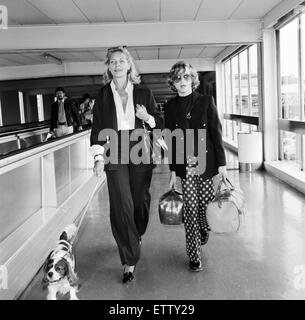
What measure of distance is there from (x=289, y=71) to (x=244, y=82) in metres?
4.64

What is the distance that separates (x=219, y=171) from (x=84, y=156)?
526 centimetres

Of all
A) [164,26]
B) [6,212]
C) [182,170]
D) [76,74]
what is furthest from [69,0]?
[76,74]

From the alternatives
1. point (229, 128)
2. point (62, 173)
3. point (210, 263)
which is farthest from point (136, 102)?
point (229, 128)

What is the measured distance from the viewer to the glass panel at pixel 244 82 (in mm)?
12531

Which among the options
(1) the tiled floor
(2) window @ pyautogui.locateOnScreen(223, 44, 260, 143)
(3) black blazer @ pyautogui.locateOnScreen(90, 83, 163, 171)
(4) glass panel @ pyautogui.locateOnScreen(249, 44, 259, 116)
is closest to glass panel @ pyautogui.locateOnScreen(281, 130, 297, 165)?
(2) window @ pyautogui.locateOnScreen(223, 44, 260, 143)

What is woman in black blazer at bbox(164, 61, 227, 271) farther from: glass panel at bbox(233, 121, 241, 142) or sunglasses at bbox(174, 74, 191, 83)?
glass panel at bbox(233, 121, 241, 142)

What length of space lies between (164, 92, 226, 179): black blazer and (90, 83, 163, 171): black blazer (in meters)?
0.18

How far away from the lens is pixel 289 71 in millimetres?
8430

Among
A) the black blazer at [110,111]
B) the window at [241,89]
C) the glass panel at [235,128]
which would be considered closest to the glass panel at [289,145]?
the window at [241,89]

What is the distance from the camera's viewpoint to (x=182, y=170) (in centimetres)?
349

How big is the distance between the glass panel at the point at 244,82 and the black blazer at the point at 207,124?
935cm

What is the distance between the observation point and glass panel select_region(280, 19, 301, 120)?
7.96 meters
